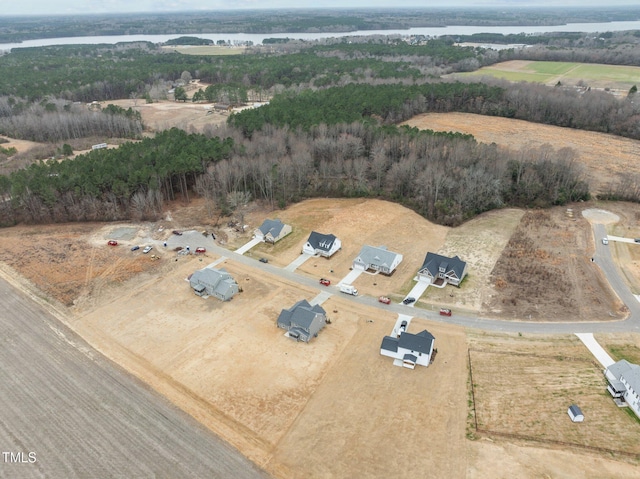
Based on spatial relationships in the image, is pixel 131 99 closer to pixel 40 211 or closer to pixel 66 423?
pixel 40 211

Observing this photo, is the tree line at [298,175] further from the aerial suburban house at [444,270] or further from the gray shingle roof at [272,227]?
the aerial suburban house at [444,270]

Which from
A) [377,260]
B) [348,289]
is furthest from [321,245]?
[348,289]

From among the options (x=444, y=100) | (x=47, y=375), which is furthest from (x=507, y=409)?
(x=444, y=100)

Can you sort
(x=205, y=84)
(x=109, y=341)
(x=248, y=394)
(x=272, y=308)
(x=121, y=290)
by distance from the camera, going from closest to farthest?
(x=248, y=394), (x=109, y=341), (x=272, y=308), (x=121, y=290), (x=205, y=84)

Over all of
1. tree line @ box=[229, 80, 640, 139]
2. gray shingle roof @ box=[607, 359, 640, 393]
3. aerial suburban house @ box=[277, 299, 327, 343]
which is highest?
tree line @ box=[229, 80, 640, 139]

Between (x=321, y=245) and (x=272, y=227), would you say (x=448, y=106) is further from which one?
(x=321, y=245)

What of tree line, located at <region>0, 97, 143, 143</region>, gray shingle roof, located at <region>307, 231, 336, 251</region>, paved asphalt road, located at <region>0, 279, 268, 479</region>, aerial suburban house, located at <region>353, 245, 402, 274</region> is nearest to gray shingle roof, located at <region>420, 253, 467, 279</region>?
aerial suburban house, located at <region>353, 245, 402, 274</region>

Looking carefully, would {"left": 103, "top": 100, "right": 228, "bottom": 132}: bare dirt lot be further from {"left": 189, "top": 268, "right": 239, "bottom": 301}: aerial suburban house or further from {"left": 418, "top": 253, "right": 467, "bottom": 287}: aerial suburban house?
{"left": 418, "top": 253, "right": 467, "bottom": 287}: aerial suburban house
